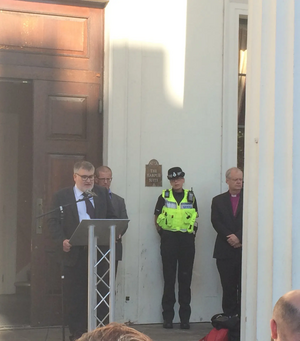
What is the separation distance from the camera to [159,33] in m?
7.14

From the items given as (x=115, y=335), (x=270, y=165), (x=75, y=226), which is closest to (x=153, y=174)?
(x=75, y=226)

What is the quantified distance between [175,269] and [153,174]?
1.18m

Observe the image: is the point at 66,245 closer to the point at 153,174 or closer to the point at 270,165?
the point at 153,174

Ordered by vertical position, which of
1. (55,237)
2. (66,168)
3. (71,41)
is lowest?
(55,237)

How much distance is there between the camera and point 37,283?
6883mm

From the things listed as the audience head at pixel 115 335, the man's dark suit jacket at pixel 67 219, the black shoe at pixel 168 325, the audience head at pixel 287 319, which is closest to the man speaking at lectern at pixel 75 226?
the man's dark suit jacket at pixel 67 219

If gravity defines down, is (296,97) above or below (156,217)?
above

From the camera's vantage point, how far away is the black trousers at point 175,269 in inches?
272

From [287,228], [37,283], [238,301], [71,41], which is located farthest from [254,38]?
[37,283]

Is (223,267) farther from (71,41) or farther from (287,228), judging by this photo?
(71,41)

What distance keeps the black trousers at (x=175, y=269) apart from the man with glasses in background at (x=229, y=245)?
0.34 meters

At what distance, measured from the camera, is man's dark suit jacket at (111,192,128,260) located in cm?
654

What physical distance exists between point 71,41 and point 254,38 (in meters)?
3.09

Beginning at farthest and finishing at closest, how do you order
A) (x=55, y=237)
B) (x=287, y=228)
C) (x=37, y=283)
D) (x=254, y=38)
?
(x=37, y=283) → (x=55, y=237) → (x=254, y=38) → (x=287, y=228)
